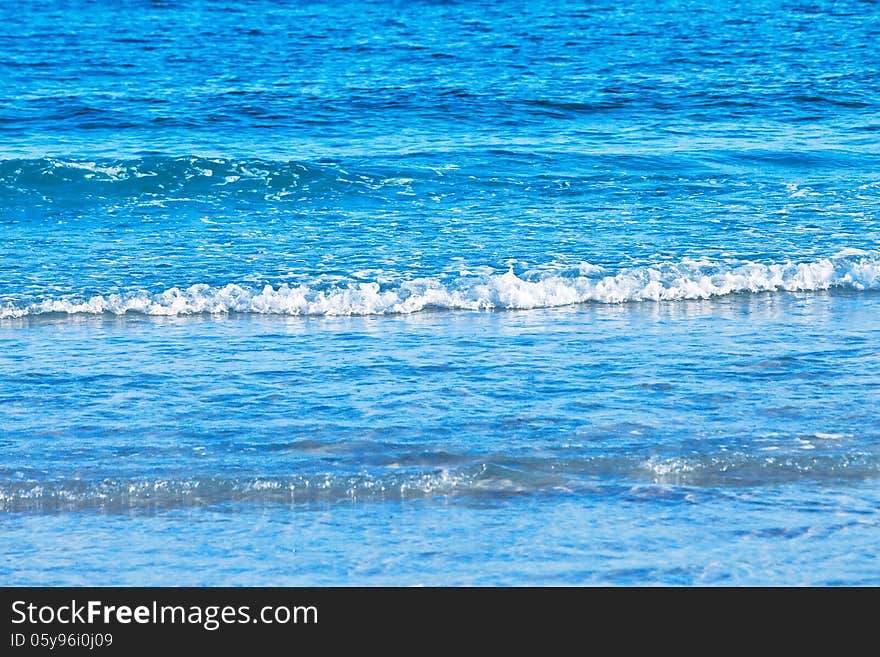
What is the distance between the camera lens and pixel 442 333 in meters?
6.94

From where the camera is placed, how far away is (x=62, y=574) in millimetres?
3768

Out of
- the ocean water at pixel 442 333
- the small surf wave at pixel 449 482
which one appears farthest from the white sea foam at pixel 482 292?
the small surf wave at pixel 449 482

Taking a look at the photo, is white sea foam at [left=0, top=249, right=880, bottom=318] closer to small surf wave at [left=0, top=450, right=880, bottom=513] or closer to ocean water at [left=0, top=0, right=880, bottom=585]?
ocean water at [left=0, top=0, right=880, bottom=585]

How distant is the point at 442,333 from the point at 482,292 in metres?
1.05

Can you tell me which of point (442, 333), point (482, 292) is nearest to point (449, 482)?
point (442, 333)

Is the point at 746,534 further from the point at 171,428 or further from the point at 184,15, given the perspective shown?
the point at 184,15

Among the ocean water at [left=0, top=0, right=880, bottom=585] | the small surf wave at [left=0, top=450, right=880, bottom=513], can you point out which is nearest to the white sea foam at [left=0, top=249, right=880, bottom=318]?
the ocean water at [left=0, top=0, right=880, bottom=585]

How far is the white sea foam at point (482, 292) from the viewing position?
25.3 ft

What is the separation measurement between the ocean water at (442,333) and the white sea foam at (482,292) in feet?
0.09

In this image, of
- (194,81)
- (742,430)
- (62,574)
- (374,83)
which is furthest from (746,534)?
(194,81)

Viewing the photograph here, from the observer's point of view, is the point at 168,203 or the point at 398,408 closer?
the point at 398,408

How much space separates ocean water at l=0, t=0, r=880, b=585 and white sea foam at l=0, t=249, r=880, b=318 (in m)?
0.03

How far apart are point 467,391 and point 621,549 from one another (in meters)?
1.83

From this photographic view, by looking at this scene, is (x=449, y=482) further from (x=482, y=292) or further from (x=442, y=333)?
(x=482, y=292)
